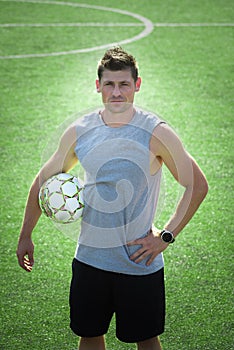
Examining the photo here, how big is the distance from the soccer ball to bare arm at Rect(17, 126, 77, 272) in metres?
0.05

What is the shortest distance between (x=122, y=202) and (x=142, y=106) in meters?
4.77

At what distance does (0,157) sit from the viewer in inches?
261

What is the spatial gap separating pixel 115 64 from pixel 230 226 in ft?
8.59

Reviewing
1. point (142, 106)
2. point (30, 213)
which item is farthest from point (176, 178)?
point (142, 106)

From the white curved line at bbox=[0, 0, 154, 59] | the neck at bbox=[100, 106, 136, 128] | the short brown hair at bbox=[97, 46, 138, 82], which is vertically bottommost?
the white curved line at bbox=[0, 0, 154, 59]

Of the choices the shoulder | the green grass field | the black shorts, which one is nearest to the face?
the shoulder

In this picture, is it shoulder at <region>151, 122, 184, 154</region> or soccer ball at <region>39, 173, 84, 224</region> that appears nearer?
shoulder at <region>151, 122, 184, 154</region>

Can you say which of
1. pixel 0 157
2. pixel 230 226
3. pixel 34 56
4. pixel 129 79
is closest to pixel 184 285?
Result: pixel 230 226

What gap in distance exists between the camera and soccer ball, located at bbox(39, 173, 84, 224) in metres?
3.15

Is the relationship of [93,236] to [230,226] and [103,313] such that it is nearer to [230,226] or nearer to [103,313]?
[103,313]

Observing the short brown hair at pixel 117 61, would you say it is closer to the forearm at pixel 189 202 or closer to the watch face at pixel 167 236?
the forearm at pixel 189 202

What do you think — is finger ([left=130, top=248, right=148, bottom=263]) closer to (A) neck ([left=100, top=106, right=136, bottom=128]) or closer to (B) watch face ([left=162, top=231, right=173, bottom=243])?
(B) watch face ([left=162, top=231, right=173, bottom=243])

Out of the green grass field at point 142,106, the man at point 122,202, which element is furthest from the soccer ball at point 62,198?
the green grass field at point 142,106

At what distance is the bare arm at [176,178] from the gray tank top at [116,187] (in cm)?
4
